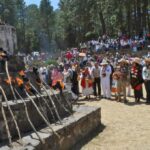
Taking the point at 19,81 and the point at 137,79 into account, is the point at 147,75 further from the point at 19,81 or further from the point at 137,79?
the point at 19,81

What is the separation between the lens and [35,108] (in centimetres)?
953

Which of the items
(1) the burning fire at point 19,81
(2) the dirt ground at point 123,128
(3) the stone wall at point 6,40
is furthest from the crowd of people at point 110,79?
(1) the burning fire at point 19,81

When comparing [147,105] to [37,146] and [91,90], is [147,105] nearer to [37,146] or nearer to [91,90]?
[91,90]

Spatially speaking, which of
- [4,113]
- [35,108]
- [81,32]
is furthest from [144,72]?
[81,32]

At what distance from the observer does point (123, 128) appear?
447 inches

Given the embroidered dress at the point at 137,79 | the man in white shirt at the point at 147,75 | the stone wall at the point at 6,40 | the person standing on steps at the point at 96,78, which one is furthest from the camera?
the person standing on steps at the point at 96,78

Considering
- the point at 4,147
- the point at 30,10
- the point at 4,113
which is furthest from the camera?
the point at 30,10

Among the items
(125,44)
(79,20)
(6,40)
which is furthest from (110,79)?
(79,20)

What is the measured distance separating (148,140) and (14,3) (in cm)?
6568

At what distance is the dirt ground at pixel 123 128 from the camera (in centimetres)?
975

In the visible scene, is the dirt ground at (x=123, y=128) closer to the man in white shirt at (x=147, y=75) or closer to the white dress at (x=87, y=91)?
the man in white shirt at (x=147, y=75)

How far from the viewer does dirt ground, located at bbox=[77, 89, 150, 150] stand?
9.75 metres

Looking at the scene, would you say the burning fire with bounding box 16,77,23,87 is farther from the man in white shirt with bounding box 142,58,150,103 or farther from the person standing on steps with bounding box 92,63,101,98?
the person standing on steps with bounding box 92,63,101,98

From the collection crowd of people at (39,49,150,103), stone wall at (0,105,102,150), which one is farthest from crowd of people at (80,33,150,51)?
stone wall at (0,105,102,150)
